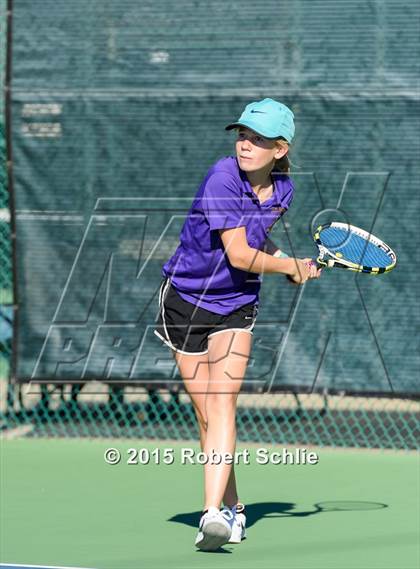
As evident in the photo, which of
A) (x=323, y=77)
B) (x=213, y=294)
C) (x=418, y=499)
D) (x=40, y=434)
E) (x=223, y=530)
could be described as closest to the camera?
(x=223, y=530)

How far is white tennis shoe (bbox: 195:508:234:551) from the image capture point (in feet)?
16.4

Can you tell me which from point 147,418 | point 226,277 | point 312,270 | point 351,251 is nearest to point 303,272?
point 312,270

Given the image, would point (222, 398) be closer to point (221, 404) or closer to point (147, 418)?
point (221, 404)

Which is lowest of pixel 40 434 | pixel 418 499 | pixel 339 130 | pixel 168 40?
pixel 418 499

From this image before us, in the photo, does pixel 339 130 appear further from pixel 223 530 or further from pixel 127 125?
pixel 223 530

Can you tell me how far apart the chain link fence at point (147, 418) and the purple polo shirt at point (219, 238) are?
2562 mm

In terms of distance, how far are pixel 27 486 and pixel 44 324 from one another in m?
1.43

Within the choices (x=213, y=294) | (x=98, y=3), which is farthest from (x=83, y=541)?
(x=98, y=3)

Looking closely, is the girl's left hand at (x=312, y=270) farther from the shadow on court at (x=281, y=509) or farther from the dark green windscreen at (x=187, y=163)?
the dark green windscreen at (x=187, y=163)

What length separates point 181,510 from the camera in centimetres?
615

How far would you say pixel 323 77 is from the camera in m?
7.51

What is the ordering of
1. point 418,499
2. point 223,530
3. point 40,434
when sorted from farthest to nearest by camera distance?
1. point 40,434
2. point 418,499
3. point 223,530

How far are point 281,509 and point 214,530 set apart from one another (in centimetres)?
119

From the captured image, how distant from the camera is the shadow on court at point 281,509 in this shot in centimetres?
589
